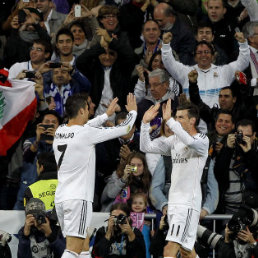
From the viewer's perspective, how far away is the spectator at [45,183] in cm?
1193

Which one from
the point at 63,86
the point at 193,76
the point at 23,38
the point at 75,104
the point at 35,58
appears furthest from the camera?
the point at 23,38

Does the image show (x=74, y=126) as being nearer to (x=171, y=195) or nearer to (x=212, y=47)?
(x=171, y=195)

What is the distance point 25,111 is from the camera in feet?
48.1

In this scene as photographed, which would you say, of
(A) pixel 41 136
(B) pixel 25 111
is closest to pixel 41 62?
(B) pixel 25 111

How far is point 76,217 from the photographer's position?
1121cm

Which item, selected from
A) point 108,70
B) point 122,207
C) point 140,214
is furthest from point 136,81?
point 122,207

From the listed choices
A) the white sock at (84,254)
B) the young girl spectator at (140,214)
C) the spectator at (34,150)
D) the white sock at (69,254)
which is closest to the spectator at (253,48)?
the young girl spectator at (140,214)

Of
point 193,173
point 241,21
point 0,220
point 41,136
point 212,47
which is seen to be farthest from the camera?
point 241,21

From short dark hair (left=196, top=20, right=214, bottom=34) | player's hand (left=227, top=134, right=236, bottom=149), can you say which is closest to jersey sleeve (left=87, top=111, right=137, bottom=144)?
player's hand (left=227, top=134, right=236, bottom=149)

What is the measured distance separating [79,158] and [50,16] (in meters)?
5.85

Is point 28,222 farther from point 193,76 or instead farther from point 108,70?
point 108,70

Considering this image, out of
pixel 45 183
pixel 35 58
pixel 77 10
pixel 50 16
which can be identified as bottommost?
pixel 45 183

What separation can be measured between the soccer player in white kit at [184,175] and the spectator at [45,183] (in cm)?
158

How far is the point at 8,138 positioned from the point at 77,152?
11.3 feet
